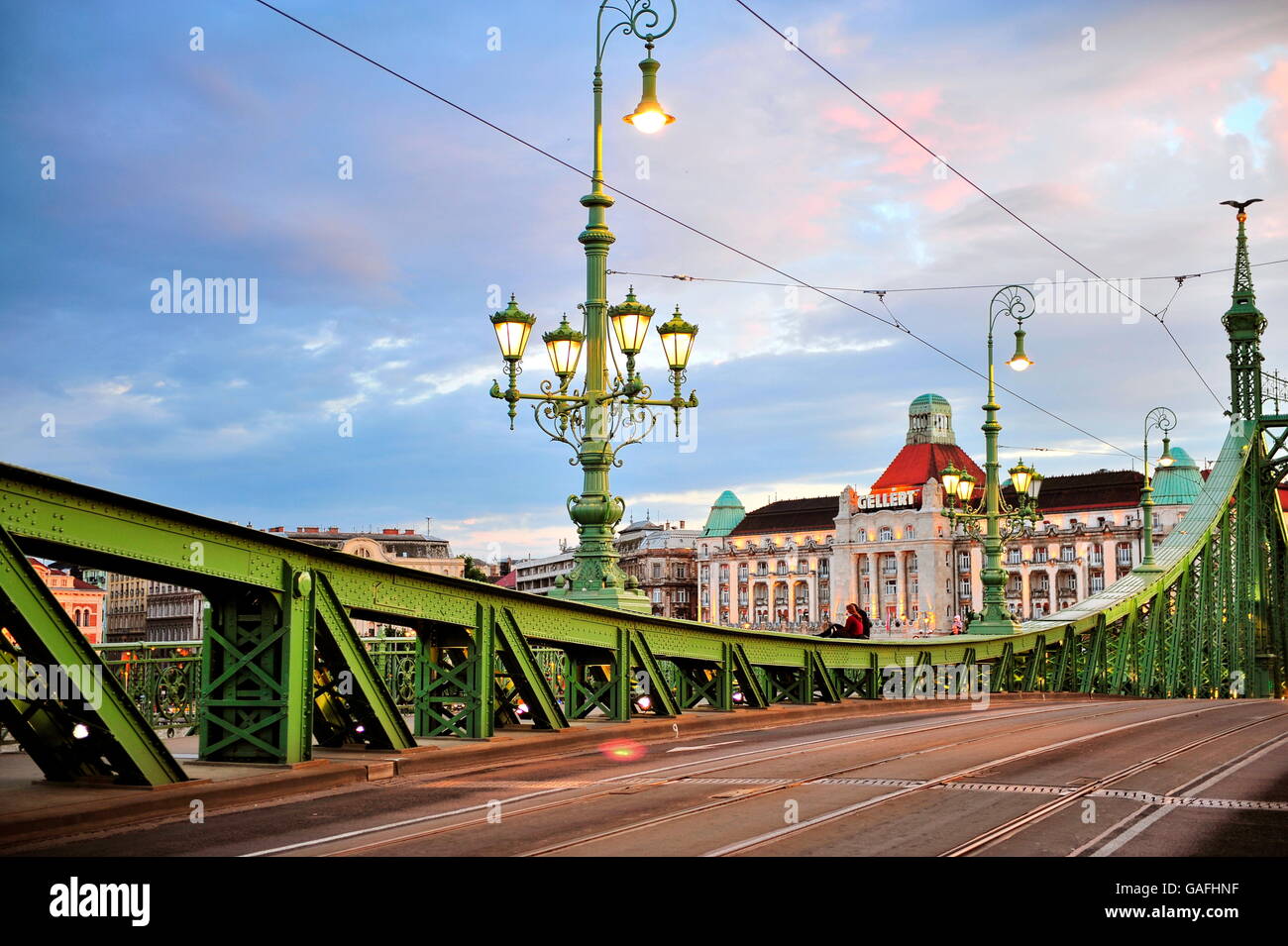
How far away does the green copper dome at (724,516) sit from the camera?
182 m

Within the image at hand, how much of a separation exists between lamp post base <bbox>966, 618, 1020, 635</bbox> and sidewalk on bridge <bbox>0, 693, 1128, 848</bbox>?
16597 millimetres

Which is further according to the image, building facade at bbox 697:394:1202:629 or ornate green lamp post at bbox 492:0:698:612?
building facade at bbox 697:394:1202:629

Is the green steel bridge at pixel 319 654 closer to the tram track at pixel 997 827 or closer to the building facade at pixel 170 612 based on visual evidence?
the tram track at pixel 997 827

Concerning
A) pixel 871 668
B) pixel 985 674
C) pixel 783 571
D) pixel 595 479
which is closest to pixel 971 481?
pixel 985 674

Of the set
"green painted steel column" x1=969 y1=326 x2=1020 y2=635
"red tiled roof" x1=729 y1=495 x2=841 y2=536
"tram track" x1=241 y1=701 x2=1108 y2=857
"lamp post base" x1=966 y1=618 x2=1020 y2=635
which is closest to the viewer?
Answer: "tram track" x1=241 y1=701 x2=1108 y2=857

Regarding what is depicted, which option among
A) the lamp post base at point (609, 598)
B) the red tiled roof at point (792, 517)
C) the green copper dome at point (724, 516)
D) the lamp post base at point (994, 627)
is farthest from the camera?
the green copper dome at point (724, 516)

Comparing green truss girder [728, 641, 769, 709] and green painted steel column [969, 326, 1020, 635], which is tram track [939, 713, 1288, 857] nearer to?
green truss girder [728, 641, 769, 709]

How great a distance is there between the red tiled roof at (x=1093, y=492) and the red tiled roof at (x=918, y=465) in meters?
17.5

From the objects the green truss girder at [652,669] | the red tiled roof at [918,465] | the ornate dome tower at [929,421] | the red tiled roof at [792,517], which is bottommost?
the green truss girder at [652,669]

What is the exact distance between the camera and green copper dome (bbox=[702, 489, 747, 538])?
598ft

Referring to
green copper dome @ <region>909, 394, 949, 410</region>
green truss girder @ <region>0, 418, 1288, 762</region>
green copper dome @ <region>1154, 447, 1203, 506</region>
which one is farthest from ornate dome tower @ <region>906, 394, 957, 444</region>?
green truss girder @ <region>0, 418, 1288, 762</region>

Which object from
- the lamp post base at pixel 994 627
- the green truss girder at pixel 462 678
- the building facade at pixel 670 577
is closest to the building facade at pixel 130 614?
the building facade at pixel 670 577

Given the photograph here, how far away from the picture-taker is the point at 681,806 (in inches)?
439
